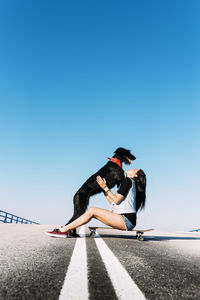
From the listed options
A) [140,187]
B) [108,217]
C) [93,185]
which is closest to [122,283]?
[108,217]

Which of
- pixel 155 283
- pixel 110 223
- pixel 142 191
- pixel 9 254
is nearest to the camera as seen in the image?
pixel 155 283

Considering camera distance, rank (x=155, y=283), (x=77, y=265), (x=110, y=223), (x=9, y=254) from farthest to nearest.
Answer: (x=110, y=223) → (x=9, y=254) → (x=77, y=265) → (x=155, y=283)

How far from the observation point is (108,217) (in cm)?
404

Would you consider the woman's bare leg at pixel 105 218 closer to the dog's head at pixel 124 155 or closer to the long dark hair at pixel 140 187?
the long dark hair at pixel 140 187

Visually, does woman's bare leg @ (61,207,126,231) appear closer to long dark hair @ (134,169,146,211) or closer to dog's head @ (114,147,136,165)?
long dark hair @ (134,169,146,211)

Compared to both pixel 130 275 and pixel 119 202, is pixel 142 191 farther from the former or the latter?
pixel 130 275

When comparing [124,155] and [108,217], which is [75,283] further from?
[124,155]

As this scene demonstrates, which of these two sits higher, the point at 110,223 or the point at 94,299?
the point at 110,223

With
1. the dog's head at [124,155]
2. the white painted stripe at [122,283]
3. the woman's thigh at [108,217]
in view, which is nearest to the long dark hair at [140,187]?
the woman's thigh at [108,217]

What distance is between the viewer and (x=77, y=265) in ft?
6.54

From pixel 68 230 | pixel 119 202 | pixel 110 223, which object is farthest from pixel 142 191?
pixel 68 230

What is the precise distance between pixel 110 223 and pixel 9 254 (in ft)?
6.78

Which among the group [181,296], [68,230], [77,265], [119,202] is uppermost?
[119,202]

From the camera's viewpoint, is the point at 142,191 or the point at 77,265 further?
the point at 142,191
